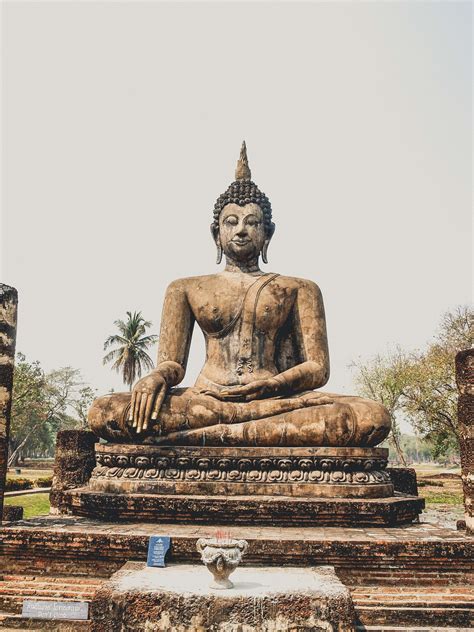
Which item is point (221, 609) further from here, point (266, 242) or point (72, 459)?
point (72, 459)

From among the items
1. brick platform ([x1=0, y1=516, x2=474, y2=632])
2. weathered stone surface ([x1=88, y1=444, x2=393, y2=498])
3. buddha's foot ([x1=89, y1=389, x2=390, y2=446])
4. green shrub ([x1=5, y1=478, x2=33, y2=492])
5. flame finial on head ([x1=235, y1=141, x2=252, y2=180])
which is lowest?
green shrub ([x1=5, y1=478, x2=33, y2=492])

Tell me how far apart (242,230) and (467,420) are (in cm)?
426

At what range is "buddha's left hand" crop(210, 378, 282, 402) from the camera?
306 inches

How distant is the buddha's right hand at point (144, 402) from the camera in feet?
23.8

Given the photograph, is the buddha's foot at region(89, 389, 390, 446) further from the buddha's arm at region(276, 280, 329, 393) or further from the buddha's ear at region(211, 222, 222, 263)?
the buddha's ear at region(211, 222, 222, 263)

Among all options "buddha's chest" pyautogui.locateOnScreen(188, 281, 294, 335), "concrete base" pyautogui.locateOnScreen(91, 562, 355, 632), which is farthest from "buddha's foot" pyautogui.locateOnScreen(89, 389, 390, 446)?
"concrete base" pyautogui.locateOnScreen(91, 562, 355, 632)

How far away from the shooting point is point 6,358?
6.78 m

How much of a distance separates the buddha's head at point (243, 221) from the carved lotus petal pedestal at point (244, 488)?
346 centimetres

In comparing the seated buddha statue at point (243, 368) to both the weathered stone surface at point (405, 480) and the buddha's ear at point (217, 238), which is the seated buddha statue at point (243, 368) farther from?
the weathered stone surface at point (405, 480)

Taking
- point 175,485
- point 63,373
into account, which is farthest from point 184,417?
point 63,373

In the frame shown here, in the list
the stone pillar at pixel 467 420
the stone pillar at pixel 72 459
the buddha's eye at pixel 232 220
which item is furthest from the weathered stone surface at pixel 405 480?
the stone pillar at pixel 72 459

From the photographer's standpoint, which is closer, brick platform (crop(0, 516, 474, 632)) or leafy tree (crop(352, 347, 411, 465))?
brick platform (crop(0, 516, 474, 632))

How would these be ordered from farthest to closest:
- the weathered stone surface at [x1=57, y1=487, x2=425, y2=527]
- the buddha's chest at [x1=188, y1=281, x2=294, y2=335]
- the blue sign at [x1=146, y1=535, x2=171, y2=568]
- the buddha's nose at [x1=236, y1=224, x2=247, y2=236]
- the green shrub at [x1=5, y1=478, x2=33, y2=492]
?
the green shrub at [x1=5, y1=478, x2=33, y2=492], the buddha's nose at [x1=236, y1=224, x2=247, y2=236], the buddha's chest at [x1=188, y1=281, x2=294, y2=335], the weathered stone surface at [x1=57, y1=487, x2=425, y2=527], the blue sign at [x1=146, y1=535, x2=171, y2=568]

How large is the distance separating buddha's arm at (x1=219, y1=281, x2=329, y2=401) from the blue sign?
274 cm
